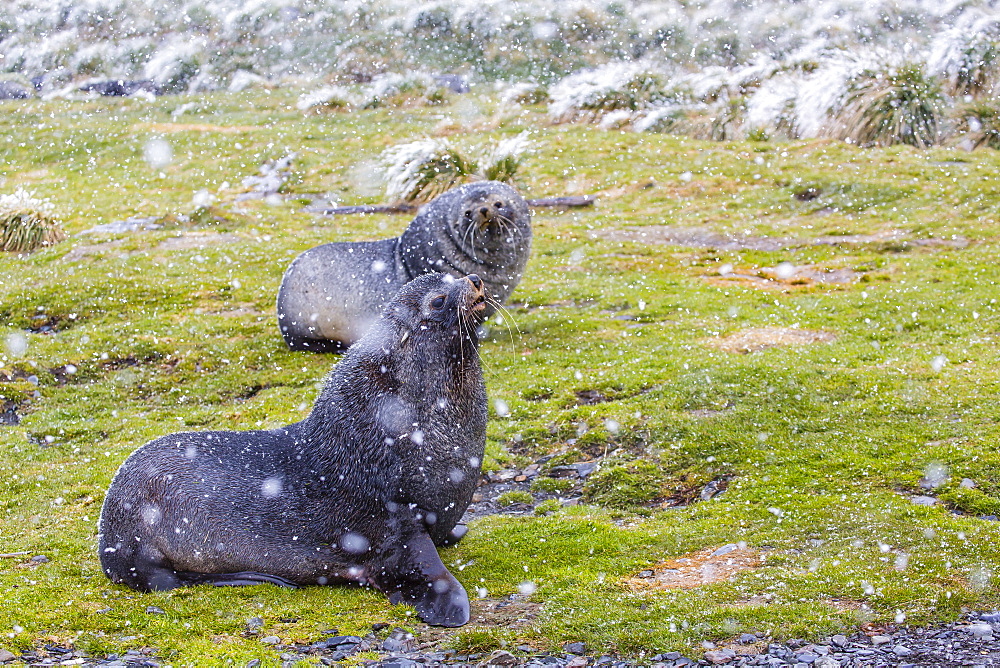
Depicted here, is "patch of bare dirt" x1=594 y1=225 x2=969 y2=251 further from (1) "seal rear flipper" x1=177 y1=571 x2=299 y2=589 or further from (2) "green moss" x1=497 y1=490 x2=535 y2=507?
(1) "seal rear flipper" x1=177 y1=571 x2=299 y2=589

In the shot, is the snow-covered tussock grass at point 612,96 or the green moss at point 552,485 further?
the snow-covered tussock grass at point 612,96

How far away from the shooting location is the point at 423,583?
200 inches

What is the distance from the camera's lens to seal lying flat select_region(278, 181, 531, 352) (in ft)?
34.4

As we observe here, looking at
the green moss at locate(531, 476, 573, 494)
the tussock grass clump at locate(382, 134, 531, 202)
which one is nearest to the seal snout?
the green moss at locate(531, 476, 573, 494)

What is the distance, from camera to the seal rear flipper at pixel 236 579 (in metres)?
5.40

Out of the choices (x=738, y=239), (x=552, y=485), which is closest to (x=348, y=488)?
(x=552, y=485)

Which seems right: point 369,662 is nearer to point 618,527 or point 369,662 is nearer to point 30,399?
point 618,527

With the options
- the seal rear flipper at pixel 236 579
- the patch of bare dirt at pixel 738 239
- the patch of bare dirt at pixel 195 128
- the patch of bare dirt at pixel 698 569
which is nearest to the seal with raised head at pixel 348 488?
the seal rear flipper at pixel 236 579

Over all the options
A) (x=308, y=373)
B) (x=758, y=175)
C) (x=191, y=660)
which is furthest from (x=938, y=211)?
(x=191, y=660)

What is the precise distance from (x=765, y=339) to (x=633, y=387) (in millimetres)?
2358

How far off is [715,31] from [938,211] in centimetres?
2854

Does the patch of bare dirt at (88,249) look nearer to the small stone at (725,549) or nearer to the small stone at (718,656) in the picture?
the small stone at (725,549)

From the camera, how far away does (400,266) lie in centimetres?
1072

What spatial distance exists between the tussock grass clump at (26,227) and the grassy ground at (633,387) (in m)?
0.79
